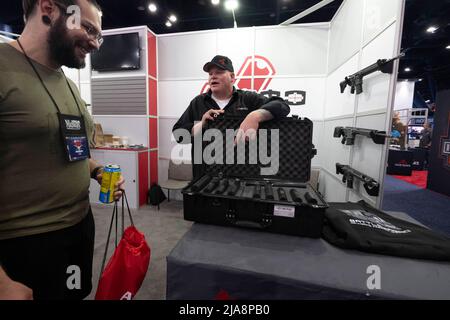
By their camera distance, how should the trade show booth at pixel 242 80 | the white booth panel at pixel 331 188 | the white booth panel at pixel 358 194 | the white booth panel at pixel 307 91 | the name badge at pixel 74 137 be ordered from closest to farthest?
the name badge at pixel 74 137, the white booth panel at pixel 358 194, the white booth panel at pixel 331 188, the trade show booth at pixel 242 80, the white booth panel at pixel 307 91

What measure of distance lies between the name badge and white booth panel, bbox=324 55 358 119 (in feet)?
7.51

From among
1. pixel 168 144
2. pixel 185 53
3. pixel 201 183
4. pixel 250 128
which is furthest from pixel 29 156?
pixel 185 53

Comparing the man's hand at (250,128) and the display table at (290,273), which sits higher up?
the man's hand at (250,128)

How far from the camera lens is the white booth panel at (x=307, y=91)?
333cm

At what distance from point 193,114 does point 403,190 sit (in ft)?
18.7

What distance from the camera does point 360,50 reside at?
2004 mm

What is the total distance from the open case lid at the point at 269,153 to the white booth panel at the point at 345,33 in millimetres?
1597

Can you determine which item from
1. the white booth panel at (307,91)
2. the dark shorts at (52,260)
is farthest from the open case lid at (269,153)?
the white booth panel at (307,91)

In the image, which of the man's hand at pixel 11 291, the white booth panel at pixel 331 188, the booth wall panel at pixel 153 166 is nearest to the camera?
the man's hand at pixel 11 291

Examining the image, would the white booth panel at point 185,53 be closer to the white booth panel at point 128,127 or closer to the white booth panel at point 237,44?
the white booth panel at point 237,44

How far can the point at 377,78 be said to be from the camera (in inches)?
65.5
